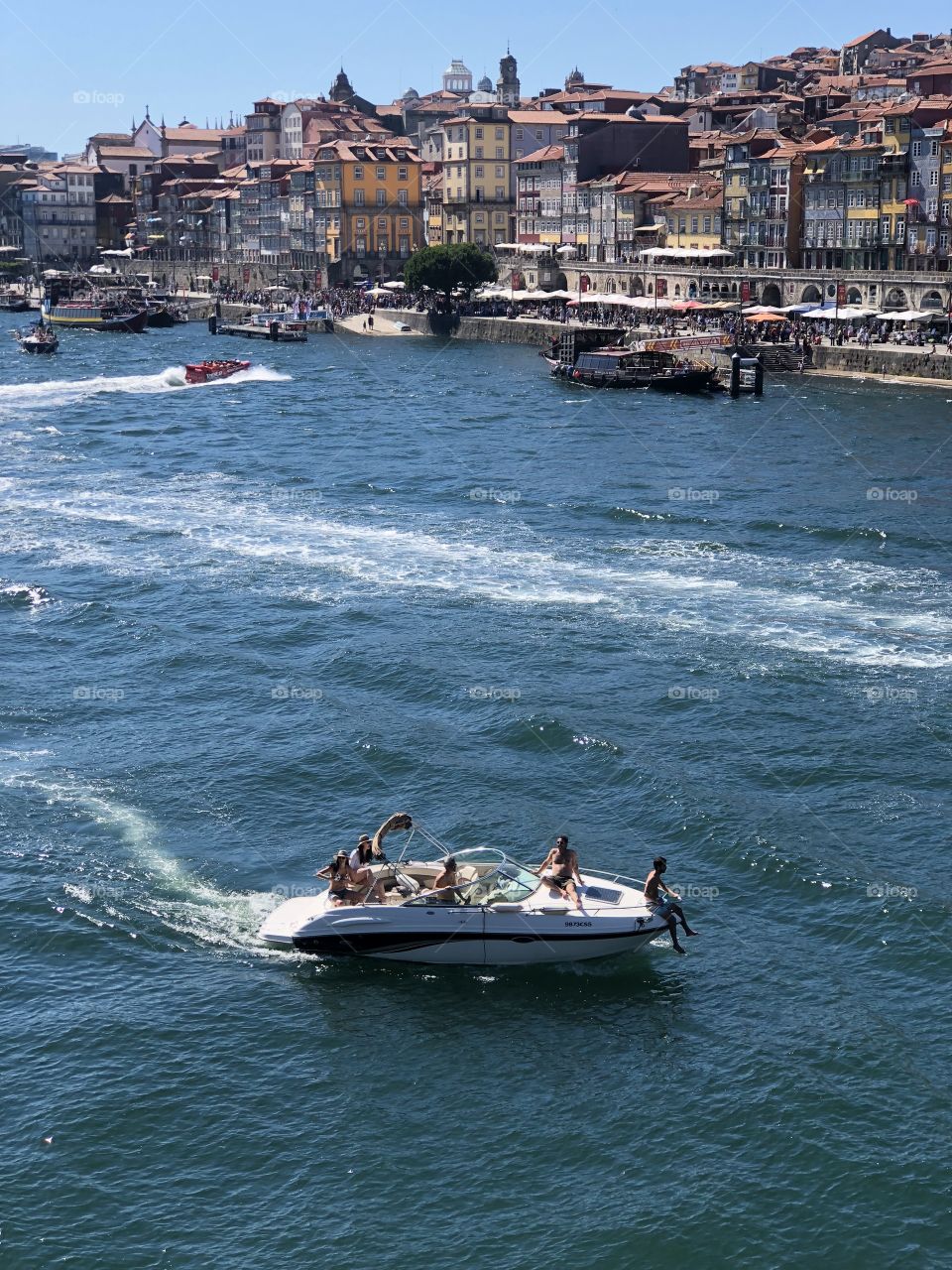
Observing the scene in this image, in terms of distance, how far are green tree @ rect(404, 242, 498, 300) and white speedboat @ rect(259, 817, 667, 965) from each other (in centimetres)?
11381

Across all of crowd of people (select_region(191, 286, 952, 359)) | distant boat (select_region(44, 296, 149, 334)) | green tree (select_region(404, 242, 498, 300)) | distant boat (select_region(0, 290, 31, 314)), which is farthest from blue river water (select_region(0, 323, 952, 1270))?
distant boat (select_region(0, 290, 31, 314))

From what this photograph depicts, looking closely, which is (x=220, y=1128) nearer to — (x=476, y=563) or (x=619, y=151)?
(x=476, y=563)

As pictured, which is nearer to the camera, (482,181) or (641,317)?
(641,317)

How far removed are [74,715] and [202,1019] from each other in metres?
12.4

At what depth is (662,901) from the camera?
2333cm

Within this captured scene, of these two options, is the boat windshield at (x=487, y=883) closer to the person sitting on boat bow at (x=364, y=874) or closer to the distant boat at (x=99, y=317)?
the person sitting on boat bow at (x=364, y=874)

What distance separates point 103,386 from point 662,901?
8006 centimetres

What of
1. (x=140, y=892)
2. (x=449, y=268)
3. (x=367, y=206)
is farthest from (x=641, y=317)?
(x=140, y=892)

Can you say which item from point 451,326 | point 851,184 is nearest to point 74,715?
point 851,184

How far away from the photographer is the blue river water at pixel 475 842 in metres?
18.8

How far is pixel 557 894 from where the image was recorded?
76.8 feet

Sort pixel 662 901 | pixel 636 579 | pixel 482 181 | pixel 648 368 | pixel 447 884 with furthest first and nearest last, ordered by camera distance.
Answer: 1. pixel 482 181
2. pixel 648 368
3. pixel 636 579
4. pixel 447 884
5. pixel 662 901

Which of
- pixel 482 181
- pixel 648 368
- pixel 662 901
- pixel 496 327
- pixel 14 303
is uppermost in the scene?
pixel 482 181

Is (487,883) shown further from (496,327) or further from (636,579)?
(496,327)
